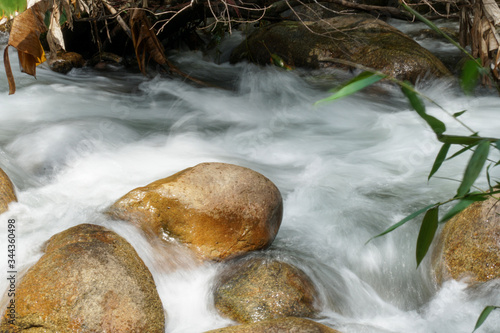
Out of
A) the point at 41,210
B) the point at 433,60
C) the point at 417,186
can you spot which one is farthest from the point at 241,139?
the point at 433,60

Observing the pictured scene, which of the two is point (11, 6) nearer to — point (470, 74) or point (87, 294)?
point (87, 294)

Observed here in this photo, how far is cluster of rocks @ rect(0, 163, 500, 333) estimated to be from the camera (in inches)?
99.0

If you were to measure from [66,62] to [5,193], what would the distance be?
379 cm

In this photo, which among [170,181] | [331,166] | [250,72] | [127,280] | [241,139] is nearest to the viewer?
[127,280]

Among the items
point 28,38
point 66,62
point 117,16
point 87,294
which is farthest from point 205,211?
point 66,62

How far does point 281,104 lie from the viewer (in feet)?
20.7

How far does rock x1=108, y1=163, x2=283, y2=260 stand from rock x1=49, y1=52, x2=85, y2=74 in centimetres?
378

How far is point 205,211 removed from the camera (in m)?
3.31

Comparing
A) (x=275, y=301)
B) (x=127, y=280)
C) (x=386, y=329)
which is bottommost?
Result: (x=386, y=329)

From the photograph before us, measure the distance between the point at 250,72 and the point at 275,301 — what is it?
4.70m

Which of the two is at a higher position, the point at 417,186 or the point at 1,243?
the point at 1,243

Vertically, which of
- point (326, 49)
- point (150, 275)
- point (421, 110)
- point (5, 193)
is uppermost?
point (421, 110)

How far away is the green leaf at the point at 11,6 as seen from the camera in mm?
3078

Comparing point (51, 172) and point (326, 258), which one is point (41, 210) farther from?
point (326, 258)
